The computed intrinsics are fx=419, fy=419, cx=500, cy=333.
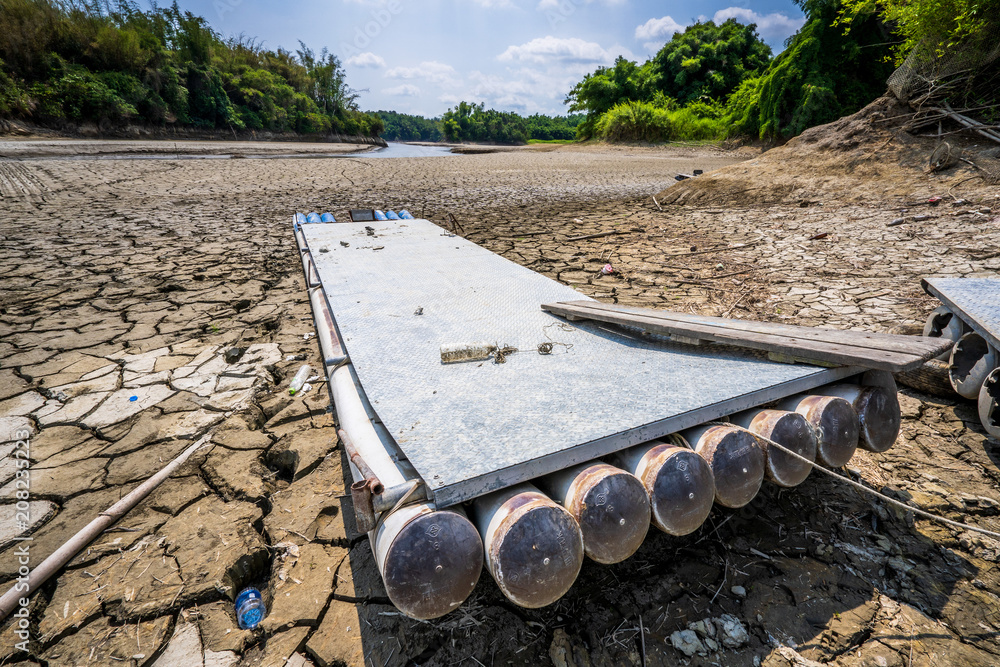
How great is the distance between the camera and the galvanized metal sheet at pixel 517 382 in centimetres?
131

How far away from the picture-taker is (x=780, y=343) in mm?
1692

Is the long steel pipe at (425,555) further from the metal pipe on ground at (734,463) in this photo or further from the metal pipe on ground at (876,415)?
the metal pipe on ground at (876,415)

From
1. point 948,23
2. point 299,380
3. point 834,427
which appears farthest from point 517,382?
point 948,23

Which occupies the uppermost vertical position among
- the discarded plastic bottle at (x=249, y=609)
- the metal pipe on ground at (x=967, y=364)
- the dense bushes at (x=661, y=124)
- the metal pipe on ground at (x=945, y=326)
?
→ the dense bushes at (x=661, y=124)

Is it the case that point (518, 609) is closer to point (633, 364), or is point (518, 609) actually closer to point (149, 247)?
point (633, 364)

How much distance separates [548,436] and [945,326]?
2.79 metres

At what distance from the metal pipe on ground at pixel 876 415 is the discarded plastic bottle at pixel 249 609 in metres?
2.22

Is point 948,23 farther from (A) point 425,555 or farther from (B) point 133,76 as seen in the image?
(B) point 133,76

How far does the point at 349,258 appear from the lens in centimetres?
369

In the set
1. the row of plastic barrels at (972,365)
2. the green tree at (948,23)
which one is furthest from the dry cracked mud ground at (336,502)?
the green tree at (948,23)

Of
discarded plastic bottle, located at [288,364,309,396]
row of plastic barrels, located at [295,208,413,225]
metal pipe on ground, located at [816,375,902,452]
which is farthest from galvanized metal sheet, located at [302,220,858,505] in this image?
row of plastic barrels, located at [295,208,413,225]

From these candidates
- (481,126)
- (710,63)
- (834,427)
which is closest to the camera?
(834,427)

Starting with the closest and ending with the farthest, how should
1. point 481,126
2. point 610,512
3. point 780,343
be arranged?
1. point 610,512
2. point 780,343
3. point 481,126

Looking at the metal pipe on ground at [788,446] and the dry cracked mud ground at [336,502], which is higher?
the metal pipe on ground at [788,446]
